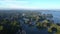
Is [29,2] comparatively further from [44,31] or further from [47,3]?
[44,31]

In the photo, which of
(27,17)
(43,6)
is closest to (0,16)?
(27,17)

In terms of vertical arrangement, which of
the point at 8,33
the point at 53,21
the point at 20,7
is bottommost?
the point at 8,33

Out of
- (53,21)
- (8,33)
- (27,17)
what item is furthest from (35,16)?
(8,33)

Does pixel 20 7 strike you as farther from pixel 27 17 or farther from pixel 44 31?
pixel 44 31

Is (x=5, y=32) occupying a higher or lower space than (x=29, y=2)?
lower

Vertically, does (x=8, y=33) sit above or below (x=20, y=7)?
below

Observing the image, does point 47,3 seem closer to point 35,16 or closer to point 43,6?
point 43,6

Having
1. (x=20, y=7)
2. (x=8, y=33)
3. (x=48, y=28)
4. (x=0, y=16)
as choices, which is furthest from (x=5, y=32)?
(x=48, y=28)
